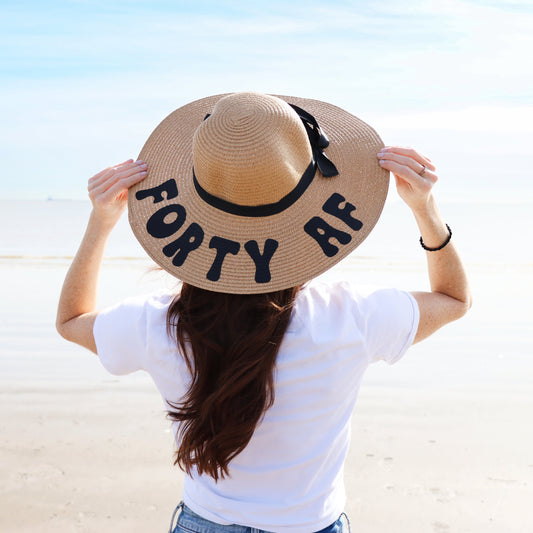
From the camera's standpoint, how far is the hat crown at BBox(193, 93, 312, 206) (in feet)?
4.44

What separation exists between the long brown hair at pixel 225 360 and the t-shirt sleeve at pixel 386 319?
15 centimetres

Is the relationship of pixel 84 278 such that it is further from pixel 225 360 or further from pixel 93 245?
pixel 225 360

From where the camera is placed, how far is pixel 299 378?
1.32 meters

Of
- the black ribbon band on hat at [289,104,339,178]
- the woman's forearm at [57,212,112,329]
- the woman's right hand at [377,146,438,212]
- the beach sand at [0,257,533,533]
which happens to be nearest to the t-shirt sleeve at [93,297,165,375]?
the woman's forearm at [57,212,112,329]

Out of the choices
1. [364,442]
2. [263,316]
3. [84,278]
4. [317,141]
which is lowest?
[364,442]

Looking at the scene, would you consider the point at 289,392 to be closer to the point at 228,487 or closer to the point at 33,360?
the point at 228,487

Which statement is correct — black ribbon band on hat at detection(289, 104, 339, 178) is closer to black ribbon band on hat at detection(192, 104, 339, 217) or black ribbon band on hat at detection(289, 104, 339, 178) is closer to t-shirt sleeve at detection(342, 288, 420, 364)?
black ribbon band on hat at detection(192, 104, 339, 217)

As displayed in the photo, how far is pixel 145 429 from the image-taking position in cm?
414

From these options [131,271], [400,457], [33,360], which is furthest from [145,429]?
[131,271]

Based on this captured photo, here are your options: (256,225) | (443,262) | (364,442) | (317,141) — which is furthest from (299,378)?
(364,442)

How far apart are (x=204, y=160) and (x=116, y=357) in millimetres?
446

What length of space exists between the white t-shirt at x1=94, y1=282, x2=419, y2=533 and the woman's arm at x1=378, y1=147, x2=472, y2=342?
14cm

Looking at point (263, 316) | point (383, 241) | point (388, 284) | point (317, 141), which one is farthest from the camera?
point (383, 241)

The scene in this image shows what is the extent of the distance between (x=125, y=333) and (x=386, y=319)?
1.74ft
